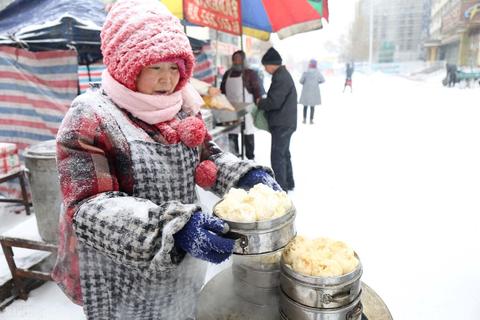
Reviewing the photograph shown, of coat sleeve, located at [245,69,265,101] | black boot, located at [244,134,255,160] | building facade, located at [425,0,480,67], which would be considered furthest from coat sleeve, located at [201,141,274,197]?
building facade, located at [425,0,480,67]

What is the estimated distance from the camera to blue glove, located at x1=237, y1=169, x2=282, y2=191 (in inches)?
64.2

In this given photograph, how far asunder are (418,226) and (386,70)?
145 ft

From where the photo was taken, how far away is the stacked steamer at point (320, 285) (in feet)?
3.85

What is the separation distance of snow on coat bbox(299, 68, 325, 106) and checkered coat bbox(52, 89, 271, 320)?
9669 mm

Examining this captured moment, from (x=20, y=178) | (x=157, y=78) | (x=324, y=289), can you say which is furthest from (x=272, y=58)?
(x=324, y=289)

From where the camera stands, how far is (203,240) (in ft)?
3.36

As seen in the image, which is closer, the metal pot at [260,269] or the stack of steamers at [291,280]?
the stack of steamers at [291,280]

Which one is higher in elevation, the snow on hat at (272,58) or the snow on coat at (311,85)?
the snow on hat at (272,58)

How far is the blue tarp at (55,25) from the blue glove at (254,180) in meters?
3.31

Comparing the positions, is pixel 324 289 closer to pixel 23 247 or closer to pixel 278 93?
pixel 23 247

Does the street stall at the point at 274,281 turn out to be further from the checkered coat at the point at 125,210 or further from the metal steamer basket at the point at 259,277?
the checkered coat at the point at 125,210

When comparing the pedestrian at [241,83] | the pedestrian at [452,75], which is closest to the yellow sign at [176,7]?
the pedestrian at [241,83]

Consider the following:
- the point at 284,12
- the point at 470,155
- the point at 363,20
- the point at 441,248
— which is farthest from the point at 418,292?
the point at 363,20

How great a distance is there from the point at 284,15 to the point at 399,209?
339cm
